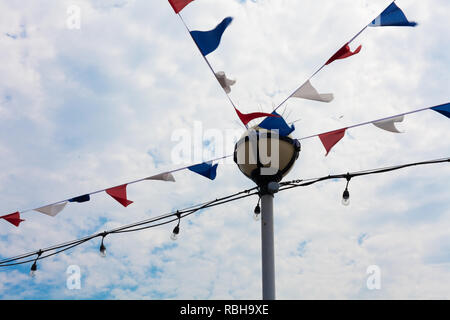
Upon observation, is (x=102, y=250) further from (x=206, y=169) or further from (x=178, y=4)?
(x=178, y=4)

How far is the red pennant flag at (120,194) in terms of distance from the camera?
790 centimetres

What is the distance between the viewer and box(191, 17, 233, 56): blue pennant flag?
503 cm

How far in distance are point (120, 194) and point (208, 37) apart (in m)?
3.94

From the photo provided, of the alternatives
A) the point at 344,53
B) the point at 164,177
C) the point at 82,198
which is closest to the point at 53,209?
the point at 82,198

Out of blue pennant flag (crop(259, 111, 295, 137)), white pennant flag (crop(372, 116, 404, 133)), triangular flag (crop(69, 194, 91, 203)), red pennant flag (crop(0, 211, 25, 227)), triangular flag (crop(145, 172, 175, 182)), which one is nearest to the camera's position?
blue pennant flag (crop(259, 111, 295, 137))

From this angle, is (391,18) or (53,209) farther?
(53,209)

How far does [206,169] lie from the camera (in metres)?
7.62

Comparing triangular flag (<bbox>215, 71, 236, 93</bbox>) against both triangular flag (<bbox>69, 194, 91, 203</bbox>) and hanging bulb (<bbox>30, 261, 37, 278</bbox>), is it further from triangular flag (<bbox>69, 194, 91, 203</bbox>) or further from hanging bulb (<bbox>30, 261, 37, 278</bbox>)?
hanging bulb (<bbox>30, 261, 37, 278</bbox>)

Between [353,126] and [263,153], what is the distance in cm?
139

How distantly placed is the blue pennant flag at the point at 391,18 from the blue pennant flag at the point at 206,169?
139 inches

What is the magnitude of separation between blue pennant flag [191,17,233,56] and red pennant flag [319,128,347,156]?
238 cm

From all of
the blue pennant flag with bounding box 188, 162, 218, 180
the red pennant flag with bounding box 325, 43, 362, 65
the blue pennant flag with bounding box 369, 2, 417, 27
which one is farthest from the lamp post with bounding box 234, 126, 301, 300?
the blue pennant flag with bounding box 369, 2, 417, 27
